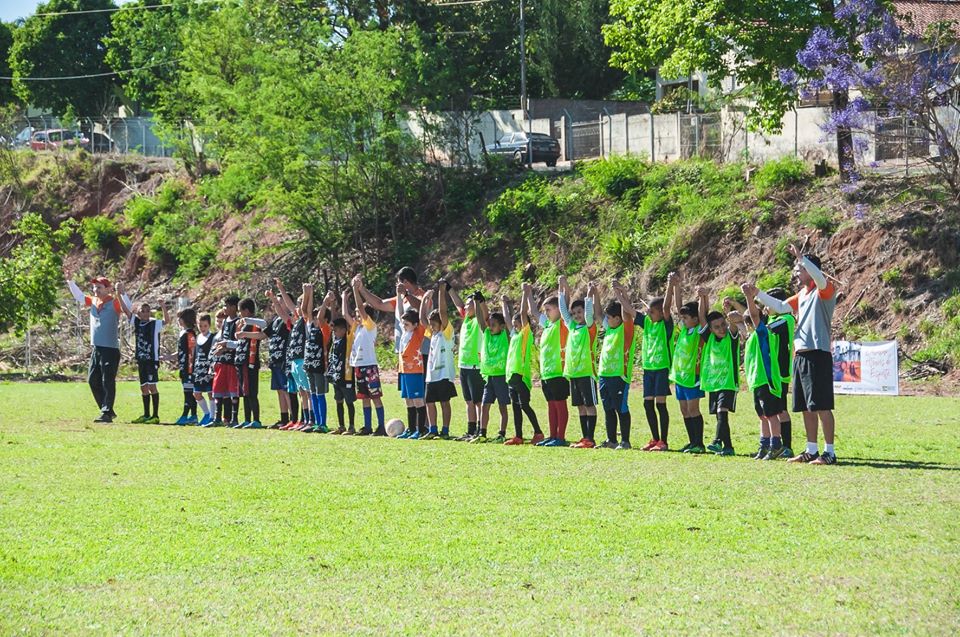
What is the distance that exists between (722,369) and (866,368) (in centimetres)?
1299

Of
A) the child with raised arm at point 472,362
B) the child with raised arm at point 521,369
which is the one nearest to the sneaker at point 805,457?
the child with raised arm at point 521,369

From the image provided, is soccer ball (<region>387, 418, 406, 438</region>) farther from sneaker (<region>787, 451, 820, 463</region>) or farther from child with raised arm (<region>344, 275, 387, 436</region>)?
sneaker (<region>787, 451, 820, 463</region>)

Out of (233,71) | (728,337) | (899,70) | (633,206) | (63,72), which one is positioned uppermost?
(63,72)

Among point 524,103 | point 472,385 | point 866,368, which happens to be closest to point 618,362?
point 472,385

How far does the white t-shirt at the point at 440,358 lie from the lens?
16.8 m

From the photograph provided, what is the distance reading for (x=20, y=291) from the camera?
32.1 m

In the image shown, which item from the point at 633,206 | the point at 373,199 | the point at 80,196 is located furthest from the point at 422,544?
the point at 80,196

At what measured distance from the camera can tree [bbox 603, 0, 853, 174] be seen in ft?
109

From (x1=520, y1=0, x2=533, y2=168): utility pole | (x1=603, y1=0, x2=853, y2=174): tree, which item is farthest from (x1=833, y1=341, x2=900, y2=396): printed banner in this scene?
(x1=520, y1=0, x2=533, y2=168): utility pole

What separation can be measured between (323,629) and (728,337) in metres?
8.68

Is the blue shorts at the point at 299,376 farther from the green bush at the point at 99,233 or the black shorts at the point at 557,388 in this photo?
the green bush at the point at 99,233

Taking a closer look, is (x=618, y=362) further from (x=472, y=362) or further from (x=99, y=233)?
(x=99, y=233)

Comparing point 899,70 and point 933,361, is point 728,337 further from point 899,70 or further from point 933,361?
point 899,70

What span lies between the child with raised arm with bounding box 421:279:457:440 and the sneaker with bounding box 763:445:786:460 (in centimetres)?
481
